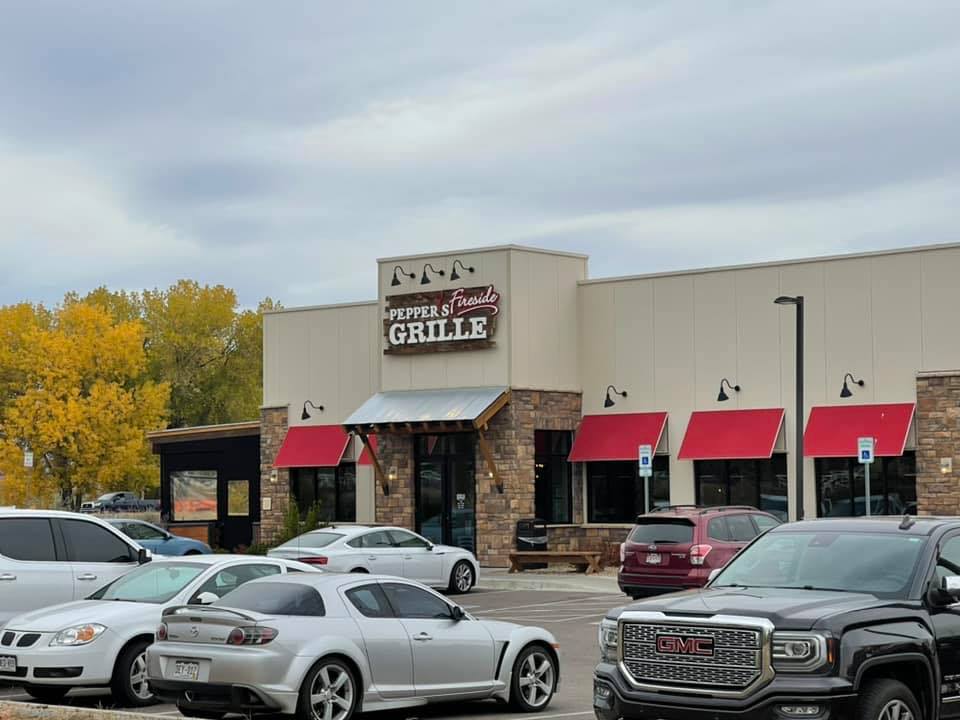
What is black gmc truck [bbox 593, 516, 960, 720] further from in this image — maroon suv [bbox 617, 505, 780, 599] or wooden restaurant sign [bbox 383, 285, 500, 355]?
wooden restaurant sign [bbox 383, 285, 500, 355]

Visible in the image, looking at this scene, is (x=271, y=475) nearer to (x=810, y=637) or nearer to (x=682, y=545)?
(x=682, y=545)

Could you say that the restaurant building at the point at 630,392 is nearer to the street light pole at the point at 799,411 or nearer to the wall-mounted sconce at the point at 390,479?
the wall-mounted sconce at the point at 390,479

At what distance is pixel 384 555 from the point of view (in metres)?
30.1

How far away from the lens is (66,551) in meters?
19.1

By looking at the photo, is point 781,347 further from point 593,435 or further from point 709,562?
point 709,562

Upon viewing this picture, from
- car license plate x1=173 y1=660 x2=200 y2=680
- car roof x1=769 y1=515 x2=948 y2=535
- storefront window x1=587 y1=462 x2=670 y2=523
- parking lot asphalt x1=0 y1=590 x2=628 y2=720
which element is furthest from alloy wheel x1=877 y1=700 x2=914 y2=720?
storefront window x1=587 y1=462 x2=670 y2=523

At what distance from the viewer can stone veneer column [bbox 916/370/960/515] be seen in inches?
1319

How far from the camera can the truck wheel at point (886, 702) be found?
33.7 ft

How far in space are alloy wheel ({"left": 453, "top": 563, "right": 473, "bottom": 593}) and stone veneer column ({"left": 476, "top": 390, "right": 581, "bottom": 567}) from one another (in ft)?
18.9

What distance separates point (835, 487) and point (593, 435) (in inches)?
259

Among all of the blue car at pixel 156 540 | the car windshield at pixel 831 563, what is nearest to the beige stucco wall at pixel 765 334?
the blue car at pixel 156 540

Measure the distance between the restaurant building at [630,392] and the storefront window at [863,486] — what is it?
0.04 meters

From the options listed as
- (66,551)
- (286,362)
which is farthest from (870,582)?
(286,362)

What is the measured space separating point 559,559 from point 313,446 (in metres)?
10.2
